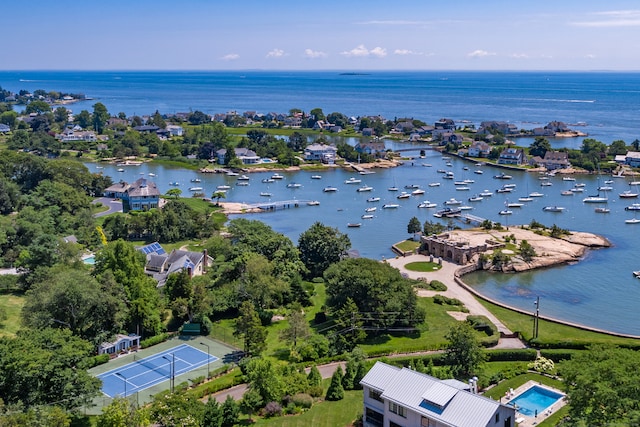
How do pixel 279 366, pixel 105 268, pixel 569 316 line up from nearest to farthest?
pixel 279 366
pixel 105 268
pixel 569 316

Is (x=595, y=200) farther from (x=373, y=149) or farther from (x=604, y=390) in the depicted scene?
(x=604, y=390)

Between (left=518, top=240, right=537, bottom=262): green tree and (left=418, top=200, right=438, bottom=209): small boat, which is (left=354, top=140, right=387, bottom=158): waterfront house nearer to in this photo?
(left=418, top=200, right=438, bottom=209): small boat

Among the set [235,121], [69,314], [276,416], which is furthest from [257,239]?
[235,121]

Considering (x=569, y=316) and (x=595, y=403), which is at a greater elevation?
(x=595, y=403)

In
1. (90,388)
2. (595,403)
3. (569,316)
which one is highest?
(595,403)

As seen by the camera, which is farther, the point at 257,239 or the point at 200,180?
the point at 200,180

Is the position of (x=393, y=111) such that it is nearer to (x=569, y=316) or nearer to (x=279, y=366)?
(x=569, y=316)

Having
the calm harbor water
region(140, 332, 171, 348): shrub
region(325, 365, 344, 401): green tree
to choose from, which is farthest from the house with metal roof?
the calm harbor water
